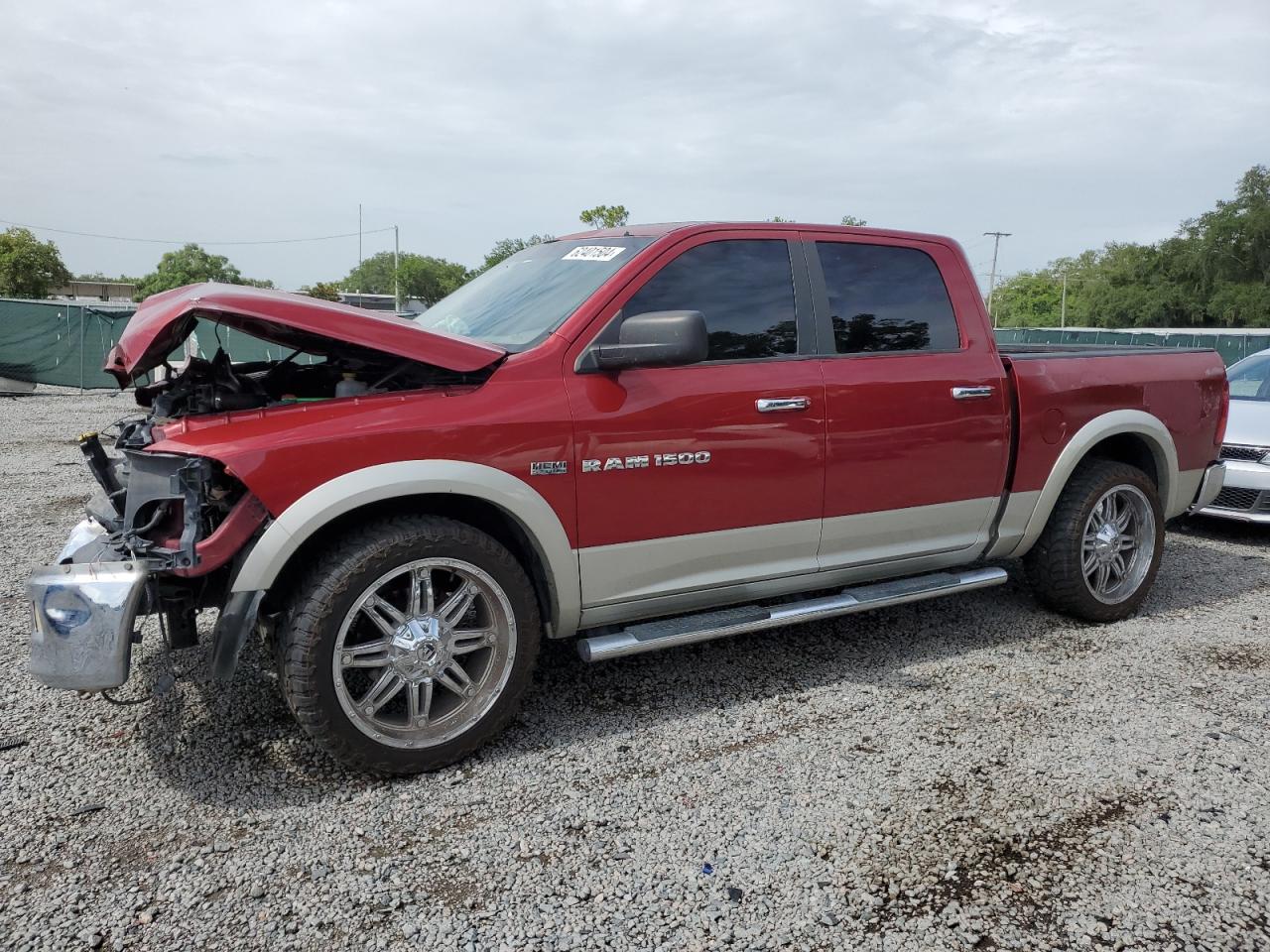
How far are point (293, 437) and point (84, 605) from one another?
0.78m

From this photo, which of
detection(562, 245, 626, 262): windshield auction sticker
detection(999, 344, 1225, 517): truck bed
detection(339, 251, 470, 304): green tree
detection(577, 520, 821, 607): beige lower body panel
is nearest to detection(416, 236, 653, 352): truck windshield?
detection(562, 245, 626, 262): windshield auction sticker

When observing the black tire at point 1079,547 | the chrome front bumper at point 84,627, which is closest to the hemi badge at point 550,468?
the chrome front bumper at point 84,627

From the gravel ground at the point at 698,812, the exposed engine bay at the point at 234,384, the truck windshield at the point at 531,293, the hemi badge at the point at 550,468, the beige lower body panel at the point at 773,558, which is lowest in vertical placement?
the gravel ground at the point at 698,812

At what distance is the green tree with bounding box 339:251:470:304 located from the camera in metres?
93.8

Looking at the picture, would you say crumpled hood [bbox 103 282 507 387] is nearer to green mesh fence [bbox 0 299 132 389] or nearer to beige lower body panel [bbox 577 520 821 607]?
beige lower body panel [bbox 577 520 821 607]

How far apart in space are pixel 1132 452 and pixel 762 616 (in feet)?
8.96

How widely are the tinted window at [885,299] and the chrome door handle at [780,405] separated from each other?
0.39 meters

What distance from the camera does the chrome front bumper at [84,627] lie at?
2.71 meters

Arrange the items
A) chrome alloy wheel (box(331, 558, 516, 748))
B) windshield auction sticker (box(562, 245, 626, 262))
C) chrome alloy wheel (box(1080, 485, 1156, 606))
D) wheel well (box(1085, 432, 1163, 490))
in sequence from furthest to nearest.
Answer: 1. wheel well (box(1085, 432, 1163, 490))
2. chrome alloy wheel (box(1080, 485, 1156, 606))
3. windshield auction sticker (box(562, 245, 626, 262))
4. chrome alloy wheel (box(331, 558, 516, 748))

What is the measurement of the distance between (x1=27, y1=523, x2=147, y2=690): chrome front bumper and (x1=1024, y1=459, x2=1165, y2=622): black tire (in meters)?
4.10

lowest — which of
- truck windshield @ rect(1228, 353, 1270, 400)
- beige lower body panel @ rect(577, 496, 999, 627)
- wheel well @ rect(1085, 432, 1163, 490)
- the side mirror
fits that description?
beige lower body panel @ rect(577, 496, 999, 627)

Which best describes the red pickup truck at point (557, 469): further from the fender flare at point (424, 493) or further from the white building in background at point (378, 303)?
→ the white building in background at point (378, 303)

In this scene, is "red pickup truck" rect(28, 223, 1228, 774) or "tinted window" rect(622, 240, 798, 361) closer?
"red pickup truck" rect(28, 223, 1228, 774)

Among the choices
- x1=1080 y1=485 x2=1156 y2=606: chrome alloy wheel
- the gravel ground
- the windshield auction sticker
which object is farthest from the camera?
x1=1080 y1=485 x2=1156 y2=606: chrome alloy wheel
